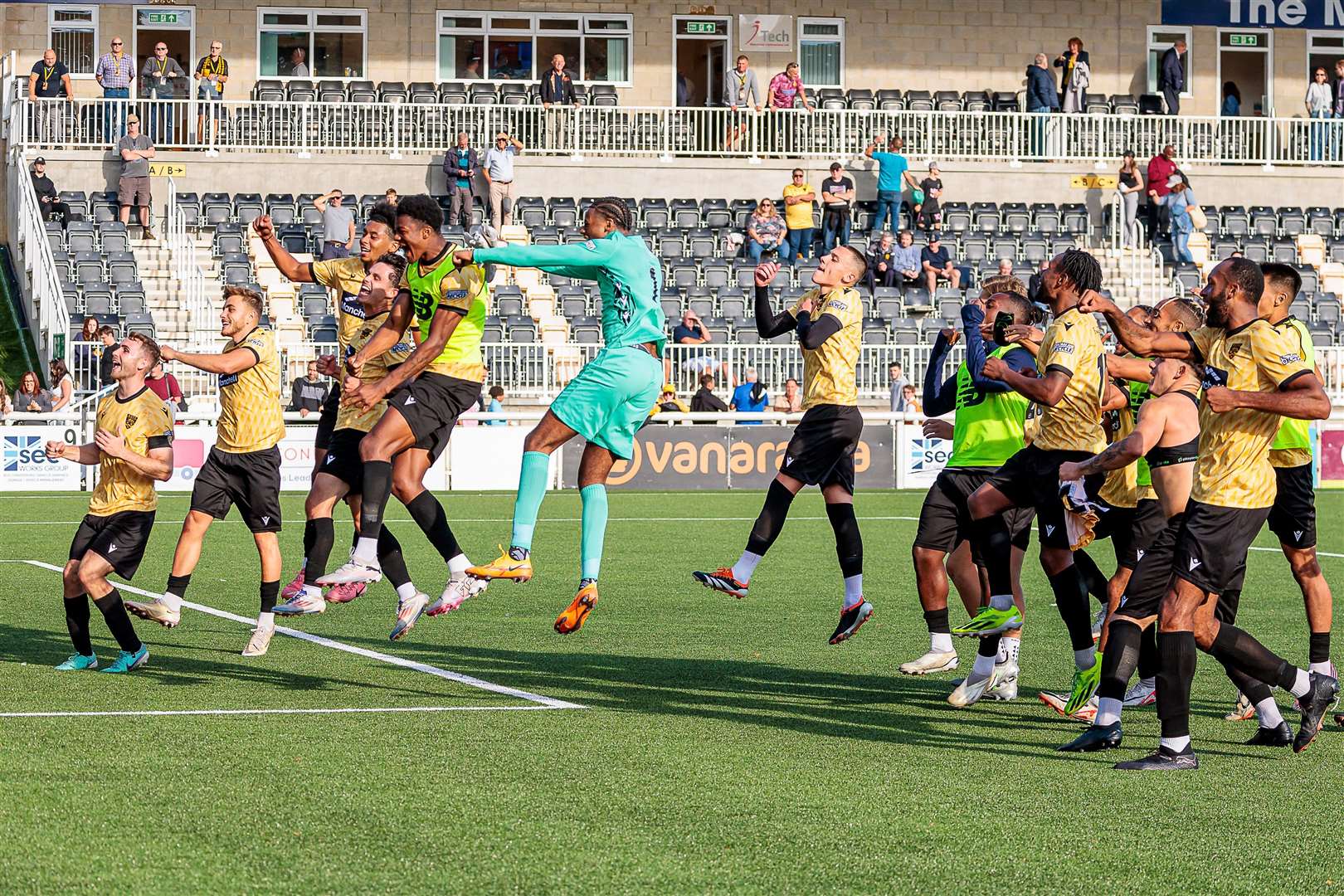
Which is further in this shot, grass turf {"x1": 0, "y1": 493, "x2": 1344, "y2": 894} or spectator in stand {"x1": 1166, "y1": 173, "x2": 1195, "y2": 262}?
spectator in stand {"x1": 1166, "y1": 173, "x2": 1195, "y2": 262}

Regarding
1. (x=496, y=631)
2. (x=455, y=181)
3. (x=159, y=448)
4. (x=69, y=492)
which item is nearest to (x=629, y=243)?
(x=159, y=448)

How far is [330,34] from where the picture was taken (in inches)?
1499

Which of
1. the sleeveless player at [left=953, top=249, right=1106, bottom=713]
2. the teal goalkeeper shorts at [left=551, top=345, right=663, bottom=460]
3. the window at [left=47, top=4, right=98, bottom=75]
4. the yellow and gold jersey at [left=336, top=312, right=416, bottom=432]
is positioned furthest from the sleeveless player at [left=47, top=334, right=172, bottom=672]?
the window at [left=47, top=4, right=98, bottom=75]

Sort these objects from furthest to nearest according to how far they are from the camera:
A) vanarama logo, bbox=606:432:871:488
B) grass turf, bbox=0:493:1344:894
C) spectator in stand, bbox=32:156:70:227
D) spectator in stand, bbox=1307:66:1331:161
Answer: spectator in stand, bbox=1307:66:1331:161
spectator in stand, bbox=32:156:70:227
vanarama logo, bbox=606:432:871:488
grass turf, bbox=0:493:1344:894

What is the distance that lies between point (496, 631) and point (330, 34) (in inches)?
1127

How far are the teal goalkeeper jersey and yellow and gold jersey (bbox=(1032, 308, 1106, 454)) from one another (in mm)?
1938

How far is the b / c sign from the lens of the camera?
3766cm

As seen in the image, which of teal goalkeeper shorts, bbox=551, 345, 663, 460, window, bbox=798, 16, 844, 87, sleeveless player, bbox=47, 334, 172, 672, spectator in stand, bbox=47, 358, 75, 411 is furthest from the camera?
window, bbox=798, 16, 844, 87

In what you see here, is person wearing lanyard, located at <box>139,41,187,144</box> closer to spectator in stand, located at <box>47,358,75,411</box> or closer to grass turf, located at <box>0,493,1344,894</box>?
spectator in stand, located at <box>47,358,75,411</box>

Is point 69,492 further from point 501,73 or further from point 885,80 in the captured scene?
point 885,80

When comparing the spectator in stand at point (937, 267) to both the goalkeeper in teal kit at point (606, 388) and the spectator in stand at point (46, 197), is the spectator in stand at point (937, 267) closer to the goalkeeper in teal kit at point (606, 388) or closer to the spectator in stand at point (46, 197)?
the spectator in stand at point (46, 197)

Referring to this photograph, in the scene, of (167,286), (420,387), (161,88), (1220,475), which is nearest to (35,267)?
(167,286)

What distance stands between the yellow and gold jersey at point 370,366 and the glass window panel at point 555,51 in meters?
29.4

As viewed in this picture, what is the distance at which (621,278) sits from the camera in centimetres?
910
